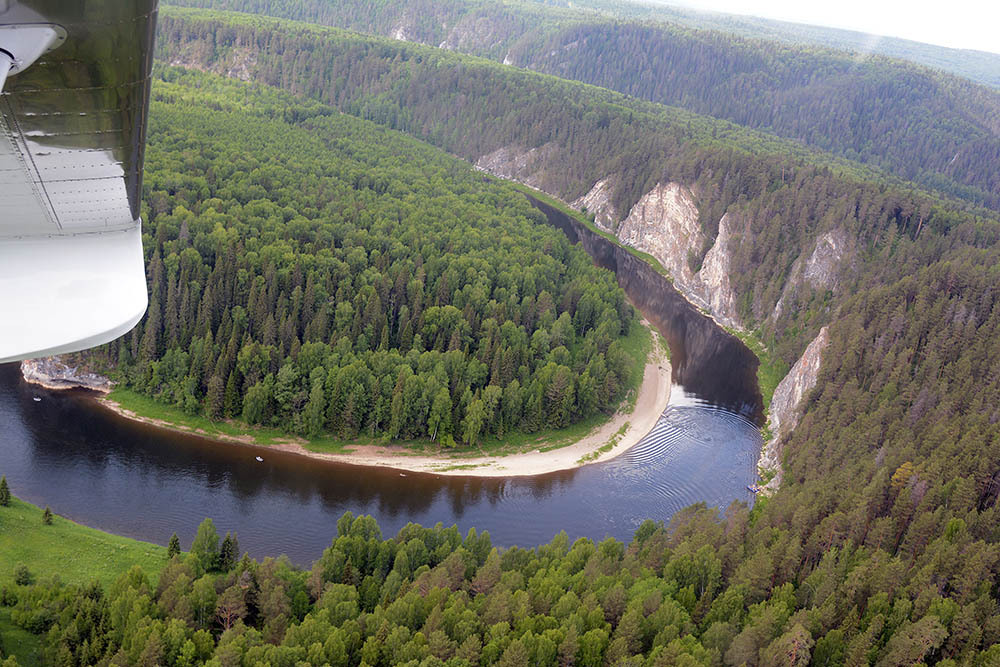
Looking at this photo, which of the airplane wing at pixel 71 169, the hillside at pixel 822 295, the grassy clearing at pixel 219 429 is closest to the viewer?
the airplane wing at pixel 71 169

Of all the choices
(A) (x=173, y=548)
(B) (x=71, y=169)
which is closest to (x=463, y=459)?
(A) (x=173, y=548)

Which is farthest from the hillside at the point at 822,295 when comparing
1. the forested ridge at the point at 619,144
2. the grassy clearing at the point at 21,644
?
the grassy clearing at the point at 21,644

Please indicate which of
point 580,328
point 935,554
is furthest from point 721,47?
point 935,554

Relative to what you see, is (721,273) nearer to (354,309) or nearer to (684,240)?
(684,240)

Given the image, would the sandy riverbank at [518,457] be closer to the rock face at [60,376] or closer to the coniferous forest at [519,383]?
the coniferous forest at [519,383]

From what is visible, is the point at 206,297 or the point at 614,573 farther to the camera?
the point at 206,297

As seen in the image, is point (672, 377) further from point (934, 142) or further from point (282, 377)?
point (934, 142)
